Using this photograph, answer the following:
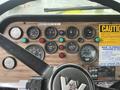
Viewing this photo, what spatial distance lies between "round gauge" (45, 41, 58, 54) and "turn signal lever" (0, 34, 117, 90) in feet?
3.32

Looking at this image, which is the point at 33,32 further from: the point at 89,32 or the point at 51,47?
the point at 89,32

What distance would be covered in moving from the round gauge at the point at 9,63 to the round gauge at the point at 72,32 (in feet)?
1.16

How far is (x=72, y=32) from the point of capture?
1.86m

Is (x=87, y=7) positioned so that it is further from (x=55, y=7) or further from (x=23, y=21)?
(x=23, y=21)

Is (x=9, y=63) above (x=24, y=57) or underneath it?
underneath

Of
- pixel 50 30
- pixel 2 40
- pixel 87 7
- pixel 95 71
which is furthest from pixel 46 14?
pixel 2 40

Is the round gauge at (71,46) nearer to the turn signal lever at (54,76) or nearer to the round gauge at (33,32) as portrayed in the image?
the round gauge at (33,32)

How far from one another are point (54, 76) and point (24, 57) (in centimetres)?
10

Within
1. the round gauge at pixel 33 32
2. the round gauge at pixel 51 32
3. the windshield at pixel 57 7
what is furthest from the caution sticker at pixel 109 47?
the round gauge at pixel 33 32

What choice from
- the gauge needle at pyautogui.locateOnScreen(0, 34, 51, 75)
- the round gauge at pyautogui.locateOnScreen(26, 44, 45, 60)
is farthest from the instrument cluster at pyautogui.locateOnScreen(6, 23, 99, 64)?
the gauge needle at pyautogui.locateOnScreen(0, 34, 51, 75)

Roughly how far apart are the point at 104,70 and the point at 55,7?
497mm

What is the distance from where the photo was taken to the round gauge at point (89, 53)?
1.86 m

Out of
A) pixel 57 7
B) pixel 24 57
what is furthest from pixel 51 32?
pixel 24 57

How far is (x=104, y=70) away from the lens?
1.85 meters
